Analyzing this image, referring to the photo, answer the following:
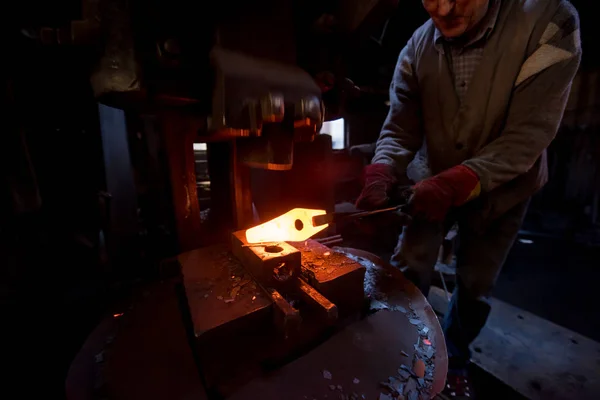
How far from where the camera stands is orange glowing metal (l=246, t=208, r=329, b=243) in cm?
121

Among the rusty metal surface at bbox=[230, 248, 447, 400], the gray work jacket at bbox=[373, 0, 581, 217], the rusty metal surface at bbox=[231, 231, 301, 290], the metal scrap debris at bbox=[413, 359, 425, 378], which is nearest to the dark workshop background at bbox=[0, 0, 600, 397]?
the gray work jacket at bbox=[373, 0, 581, 217]

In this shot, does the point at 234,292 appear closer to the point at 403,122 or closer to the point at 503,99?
the point at 403,122

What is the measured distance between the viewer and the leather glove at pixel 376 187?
1.48 meters

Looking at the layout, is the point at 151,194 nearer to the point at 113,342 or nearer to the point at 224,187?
the point at 224,187

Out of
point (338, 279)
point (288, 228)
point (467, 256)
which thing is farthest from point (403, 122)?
point (338, 279)

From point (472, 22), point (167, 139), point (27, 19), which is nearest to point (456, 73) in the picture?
point (472, 22)

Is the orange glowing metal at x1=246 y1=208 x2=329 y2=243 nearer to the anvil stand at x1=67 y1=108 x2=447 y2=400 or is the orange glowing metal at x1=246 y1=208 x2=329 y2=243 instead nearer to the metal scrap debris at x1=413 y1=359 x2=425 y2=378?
the anvil stand at x1=67 y1=108 x2=447 y2=400

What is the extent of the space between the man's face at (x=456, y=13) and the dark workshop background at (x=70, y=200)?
0.52 m

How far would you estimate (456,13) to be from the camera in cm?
149

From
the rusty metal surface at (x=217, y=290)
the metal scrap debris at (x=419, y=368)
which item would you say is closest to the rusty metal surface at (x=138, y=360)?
the rusty metal surface at (x=217, y=290)

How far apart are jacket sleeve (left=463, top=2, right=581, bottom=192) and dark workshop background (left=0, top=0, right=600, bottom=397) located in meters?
0.81

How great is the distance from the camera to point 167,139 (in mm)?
1232

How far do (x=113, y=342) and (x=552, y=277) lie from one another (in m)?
4.84

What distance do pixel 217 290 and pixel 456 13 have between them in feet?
5.70
